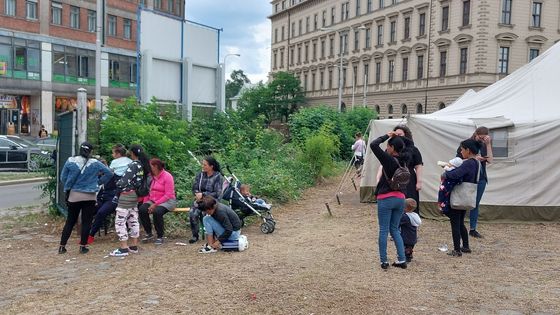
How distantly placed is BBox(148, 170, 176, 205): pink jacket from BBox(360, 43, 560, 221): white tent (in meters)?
5.33

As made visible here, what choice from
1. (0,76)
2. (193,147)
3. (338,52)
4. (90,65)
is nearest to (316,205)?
(193,147)

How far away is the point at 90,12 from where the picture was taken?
42656 mm

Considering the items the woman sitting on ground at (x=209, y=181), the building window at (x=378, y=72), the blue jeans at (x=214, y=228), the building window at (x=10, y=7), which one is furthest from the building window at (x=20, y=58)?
the building window at (x=378, y=72)

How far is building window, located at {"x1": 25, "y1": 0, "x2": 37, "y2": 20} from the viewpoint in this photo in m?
37.1

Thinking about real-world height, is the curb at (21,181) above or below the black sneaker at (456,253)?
below

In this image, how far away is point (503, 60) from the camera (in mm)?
52281

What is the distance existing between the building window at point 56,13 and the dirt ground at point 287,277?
3363 centimetres

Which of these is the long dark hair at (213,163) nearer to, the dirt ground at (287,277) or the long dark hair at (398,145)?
the dirt ground at (287,277)

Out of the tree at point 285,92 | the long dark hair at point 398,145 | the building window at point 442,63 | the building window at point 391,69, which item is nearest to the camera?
the long dark hair at point 398,145

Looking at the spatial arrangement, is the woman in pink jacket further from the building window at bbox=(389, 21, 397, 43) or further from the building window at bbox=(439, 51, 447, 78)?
the building window at bbox=(389, 21, 397, 43)

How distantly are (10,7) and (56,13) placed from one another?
3.78m

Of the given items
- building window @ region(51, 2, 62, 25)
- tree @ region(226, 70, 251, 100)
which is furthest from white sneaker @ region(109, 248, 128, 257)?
tree @ region(226, 70, 251, 100)

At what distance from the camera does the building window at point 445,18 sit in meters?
55.1

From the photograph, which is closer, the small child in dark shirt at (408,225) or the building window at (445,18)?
the small child in dark shirt at (408,225)
